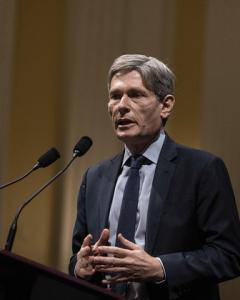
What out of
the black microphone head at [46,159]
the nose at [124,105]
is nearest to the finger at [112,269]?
the black microphone head at [46,159]

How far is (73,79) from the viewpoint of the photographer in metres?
2.78

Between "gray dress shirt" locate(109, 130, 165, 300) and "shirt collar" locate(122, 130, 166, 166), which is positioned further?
"shirt collar" locate(122, 130, 166, 166)

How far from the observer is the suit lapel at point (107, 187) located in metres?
1.65

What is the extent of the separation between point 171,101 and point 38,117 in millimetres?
1203

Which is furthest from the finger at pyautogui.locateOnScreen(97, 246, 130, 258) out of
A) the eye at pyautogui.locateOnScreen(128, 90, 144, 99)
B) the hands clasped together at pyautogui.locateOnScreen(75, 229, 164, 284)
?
the eye at pyautogui.locateOnScreen(128, 90, 144, 99)

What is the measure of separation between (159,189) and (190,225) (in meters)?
0.13

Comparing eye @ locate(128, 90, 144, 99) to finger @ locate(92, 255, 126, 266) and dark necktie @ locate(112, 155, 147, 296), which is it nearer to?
dark necktie @ locate(112, 155, 147, 296)

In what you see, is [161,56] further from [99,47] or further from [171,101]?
[171,101]

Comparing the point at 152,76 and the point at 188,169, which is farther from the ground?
the point at 152,76

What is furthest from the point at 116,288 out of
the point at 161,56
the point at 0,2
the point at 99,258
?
the point at 0,2

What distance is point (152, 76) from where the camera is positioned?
1.68m

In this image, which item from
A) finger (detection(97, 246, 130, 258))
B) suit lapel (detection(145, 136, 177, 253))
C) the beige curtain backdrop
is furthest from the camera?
the beige curtain backdrop

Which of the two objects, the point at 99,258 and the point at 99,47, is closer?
the point at 99,258

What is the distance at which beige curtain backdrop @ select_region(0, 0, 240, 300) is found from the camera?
2.60 m
